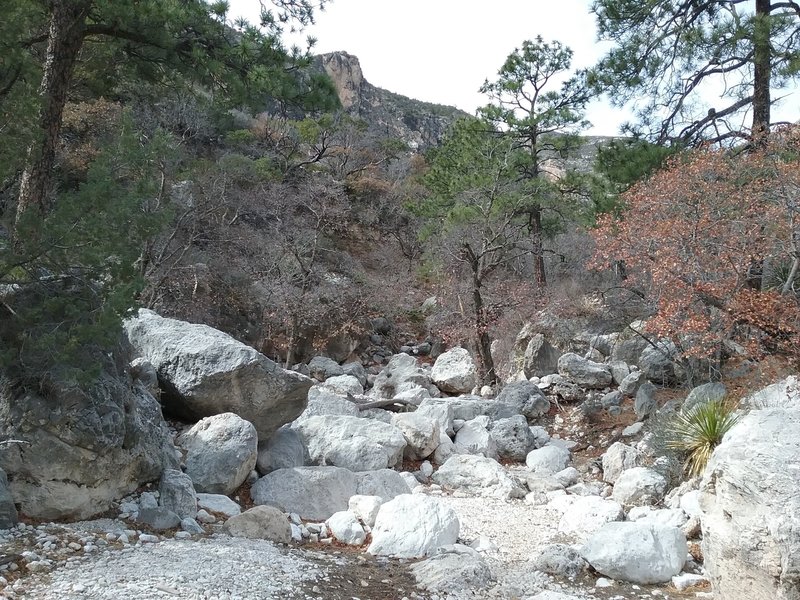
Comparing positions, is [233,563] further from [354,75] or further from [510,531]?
[354,75]

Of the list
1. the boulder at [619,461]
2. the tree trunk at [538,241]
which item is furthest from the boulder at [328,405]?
the tree trunk at [538,241]

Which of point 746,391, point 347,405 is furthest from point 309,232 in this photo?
point 746,391

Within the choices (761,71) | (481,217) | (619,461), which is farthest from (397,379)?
(761,71)

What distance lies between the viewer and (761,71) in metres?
11.0

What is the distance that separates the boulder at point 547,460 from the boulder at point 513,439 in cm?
19

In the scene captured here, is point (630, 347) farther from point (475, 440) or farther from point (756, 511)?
point (756, 511)

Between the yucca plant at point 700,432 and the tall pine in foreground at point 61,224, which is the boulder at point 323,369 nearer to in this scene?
the yucca plant at point 700,432

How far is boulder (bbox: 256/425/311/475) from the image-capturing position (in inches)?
301

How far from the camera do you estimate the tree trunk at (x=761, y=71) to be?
10.0 metres

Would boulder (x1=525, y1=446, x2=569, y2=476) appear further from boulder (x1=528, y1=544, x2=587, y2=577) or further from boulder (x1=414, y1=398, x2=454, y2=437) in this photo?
boulder (x1=528, y1=544, x2=587, y2=577)

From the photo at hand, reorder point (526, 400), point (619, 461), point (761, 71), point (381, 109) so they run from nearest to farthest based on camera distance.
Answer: point (619, 461), point (761, 71), point (526, 400), point (381, 109)

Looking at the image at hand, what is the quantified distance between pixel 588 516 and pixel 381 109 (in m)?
51.1

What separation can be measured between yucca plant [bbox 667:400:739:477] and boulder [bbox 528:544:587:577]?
2.48 metres

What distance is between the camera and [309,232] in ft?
63.1
